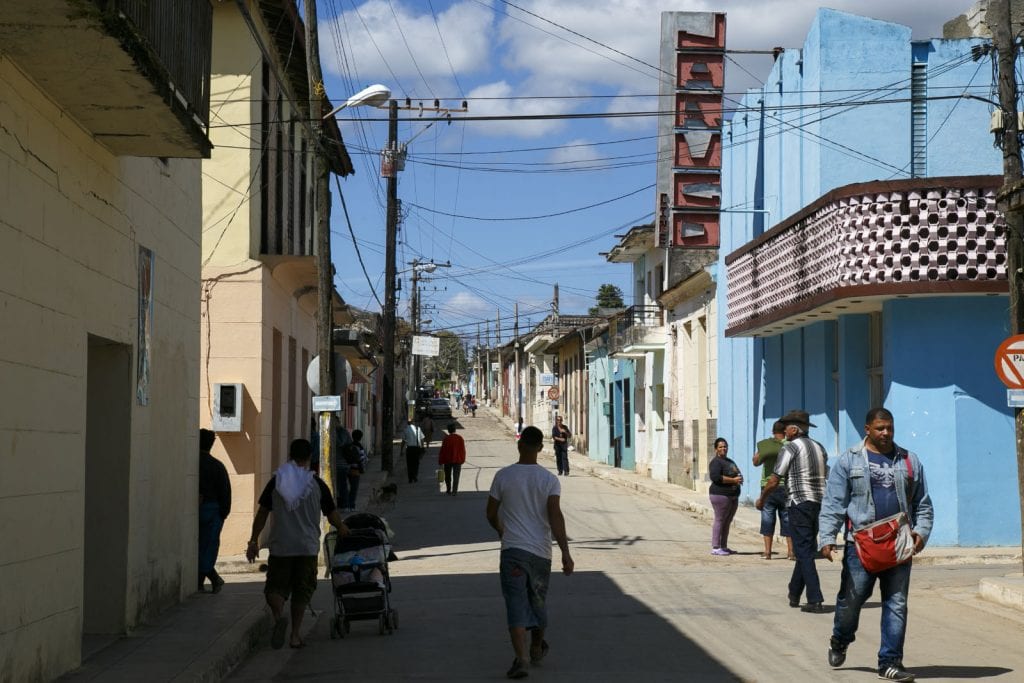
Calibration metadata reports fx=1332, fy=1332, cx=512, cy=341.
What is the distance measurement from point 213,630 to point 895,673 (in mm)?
5518

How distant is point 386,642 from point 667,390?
27.0m

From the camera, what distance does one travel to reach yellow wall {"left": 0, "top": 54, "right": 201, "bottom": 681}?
787 centimetres

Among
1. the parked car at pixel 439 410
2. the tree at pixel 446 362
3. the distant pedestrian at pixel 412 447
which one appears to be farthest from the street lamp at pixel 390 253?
the tree at pixel 446 362

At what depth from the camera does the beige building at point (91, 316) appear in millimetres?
7820

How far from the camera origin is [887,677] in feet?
28.9

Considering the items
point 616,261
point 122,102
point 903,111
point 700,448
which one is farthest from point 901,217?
point 616,261

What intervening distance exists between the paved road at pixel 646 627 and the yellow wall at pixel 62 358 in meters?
1.59

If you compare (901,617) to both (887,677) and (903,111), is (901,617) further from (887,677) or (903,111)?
(903,111)

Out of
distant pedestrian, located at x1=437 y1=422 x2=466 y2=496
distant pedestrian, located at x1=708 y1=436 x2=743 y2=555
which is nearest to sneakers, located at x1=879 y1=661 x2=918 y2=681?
distant pedestrian, located at x1=708 y1=436 x2=743 y2=555

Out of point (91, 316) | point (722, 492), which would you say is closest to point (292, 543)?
point (91, 316)

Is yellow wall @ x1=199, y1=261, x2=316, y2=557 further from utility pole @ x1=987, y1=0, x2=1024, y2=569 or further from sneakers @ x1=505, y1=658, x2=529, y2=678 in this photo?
utility pole @ x1=987, y1=0, x2=1024, y2=569

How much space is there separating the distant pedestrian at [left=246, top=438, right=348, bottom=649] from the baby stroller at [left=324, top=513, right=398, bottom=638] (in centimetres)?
48

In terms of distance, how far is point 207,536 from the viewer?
46.7 ft

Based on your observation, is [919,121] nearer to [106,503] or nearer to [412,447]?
[106,503]
